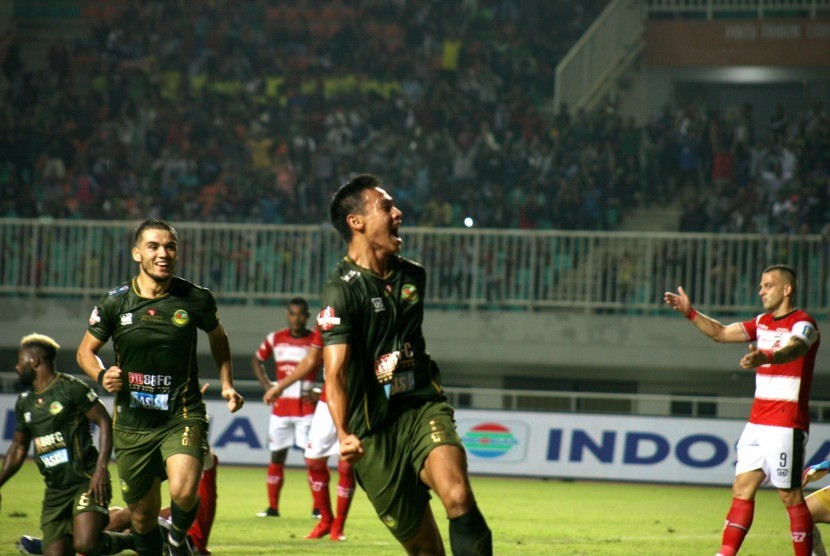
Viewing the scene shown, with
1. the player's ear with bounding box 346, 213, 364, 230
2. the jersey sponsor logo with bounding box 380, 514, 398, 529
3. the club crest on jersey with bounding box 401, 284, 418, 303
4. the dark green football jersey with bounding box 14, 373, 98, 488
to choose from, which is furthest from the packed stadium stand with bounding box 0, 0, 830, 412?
the jersey sponsor logo with bounding box 380, 514, 398, 529

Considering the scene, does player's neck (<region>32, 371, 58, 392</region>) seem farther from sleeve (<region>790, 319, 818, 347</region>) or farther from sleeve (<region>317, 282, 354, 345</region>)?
sleeve (<region>790, 319, 818, 347</region>)

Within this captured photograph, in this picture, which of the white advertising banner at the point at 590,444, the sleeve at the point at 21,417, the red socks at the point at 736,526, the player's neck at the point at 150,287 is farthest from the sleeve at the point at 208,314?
the white advertising banner at the point at 590,444

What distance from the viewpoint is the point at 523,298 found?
21203 millimetres

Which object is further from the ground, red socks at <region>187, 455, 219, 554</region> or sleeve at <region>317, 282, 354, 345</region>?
sleeve at <region>317, 282, 354, 345</region>

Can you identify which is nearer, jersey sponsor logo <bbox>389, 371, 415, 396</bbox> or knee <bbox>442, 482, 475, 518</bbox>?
knee <bbox>442, 482, 475, 518</bbox>

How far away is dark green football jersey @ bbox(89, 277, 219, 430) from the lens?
25.5 feet

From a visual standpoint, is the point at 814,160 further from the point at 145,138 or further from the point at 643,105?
the point at 145,138

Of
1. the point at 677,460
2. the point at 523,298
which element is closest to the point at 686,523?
the point at 677,460

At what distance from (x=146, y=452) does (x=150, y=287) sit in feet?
3.33

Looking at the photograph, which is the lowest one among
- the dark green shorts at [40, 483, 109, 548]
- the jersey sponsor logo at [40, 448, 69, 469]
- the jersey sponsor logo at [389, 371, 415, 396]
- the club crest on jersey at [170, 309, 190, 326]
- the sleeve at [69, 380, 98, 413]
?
the dark green shorts at [40, 483, 109, 548]

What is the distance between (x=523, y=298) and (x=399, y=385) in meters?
14.8

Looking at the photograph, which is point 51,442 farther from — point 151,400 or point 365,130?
point 365,130

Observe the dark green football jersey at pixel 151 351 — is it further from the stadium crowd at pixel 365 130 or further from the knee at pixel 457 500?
the stadium crowd at pixel 365 130

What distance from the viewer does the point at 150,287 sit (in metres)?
7.91
